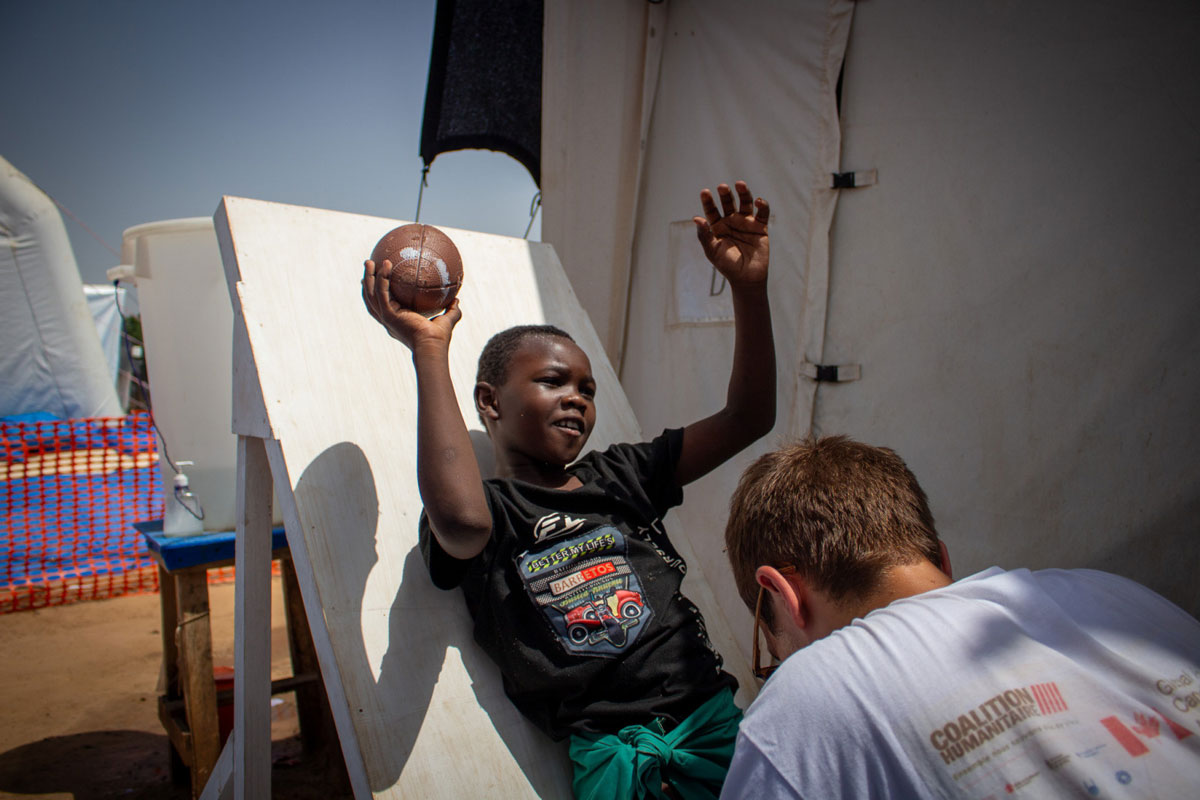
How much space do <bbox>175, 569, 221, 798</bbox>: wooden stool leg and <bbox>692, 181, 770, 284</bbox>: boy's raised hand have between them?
2.25m

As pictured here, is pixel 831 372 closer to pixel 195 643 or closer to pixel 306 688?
pixel 195 643

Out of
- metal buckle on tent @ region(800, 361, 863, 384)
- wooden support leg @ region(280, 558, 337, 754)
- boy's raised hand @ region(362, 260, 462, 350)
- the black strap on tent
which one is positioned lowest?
wooden support leg @ region(280, 558, 337, 754)

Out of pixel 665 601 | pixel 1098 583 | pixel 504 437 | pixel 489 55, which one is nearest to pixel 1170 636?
pixel 1098 583

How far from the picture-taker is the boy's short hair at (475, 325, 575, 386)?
195 cm

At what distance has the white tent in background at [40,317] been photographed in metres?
7.97

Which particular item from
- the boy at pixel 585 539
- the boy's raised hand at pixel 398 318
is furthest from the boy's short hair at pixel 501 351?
the boy's raised hand at pixel 398 318

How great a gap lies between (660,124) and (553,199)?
0.67m

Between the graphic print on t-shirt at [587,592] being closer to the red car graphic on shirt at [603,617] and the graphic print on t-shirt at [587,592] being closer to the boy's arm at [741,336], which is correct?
the red car graphic on shirt at [603,617]

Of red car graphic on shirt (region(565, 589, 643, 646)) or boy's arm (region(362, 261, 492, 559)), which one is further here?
red car graphic on shirt (region(565, 589, 643, 646))

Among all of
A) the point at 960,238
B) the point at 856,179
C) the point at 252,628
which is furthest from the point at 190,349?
the point at 960,238

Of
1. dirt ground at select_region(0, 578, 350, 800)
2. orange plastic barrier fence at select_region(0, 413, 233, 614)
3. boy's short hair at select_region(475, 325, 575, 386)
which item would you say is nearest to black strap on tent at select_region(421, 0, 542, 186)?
boy's short hair at select_region(475, 325, 575, 386)

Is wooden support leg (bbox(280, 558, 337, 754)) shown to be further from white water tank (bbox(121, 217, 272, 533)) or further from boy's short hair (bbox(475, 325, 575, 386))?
boy's short hair (bbox(475, 325, 575, 386))

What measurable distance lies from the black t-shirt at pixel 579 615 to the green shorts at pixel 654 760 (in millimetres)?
37

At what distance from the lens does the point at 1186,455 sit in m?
2.13
